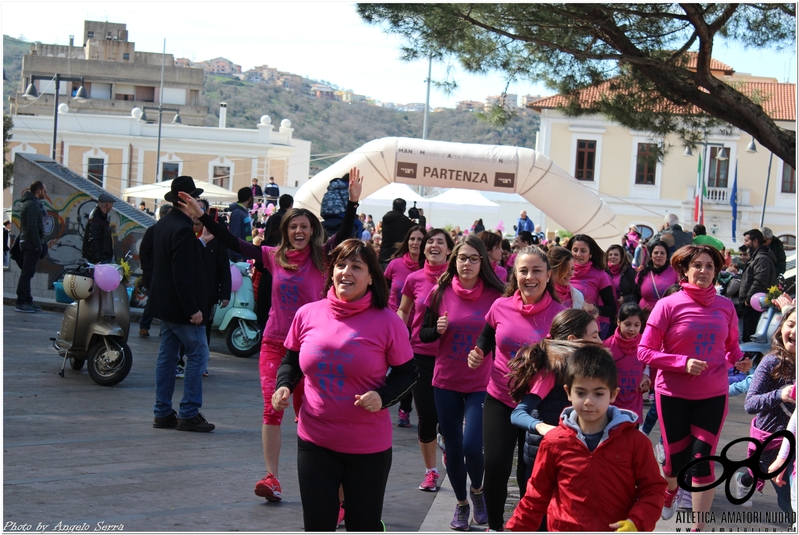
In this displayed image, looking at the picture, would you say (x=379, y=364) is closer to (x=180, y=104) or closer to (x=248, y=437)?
(x=248, y=437)

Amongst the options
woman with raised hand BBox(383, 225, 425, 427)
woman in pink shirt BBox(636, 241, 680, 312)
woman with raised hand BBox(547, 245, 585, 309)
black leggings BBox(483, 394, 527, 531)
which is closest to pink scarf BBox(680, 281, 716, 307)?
woman with raised hand BBox(547, 245, 585, 309)

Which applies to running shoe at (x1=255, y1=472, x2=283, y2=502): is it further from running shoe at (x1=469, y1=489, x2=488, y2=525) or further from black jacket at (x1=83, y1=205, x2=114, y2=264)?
black jacket at (x1=83, y1=205, x2=114, y2=264)

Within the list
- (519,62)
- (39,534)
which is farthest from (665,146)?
(39,534)

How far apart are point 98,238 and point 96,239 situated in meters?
0.03

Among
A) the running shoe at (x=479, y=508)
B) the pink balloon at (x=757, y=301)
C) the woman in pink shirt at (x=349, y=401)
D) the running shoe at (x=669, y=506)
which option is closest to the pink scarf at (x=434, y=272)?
the running shoe at (x=479, y=508)

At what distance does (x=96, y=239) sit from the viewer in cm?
1216

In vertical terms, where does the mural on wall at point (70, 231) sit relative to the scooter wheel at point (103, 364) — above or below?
above

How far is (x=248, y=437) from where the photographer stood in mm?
7582

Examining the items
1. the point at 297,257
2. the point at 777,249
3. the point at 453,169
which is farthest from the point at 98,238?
the point at 777,249

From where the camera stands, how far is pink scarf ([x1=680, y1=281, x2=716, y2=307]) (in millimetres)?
5883

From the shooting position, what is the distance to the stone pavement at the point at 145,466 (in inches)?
210

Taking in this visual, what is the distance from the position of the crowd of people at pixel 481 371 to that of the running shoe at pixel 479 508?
13 mm

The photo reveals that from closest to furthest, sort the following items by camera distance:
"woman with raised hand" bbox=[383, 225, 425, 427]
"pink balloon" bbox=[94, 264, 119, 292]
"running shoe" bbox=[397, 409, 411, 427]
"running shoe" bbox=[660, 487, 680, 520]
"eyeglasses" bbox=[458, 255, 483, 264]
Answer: "eyeglasses" bbox=[458, 255, 483, 264] < "running shoe" bbox=[660, 487, 680, 520] < "woman with raised hand" bbox=[383, 225, 425, 427] < "running shoe" bbox=[397, 409, 411, 427] < "pink balloon" bbox=[94, 264, 119, 292]

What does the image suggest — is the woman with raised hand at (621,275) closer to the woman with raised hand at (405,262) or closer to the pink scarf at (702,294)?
the woman with raised hand at (405,262)
